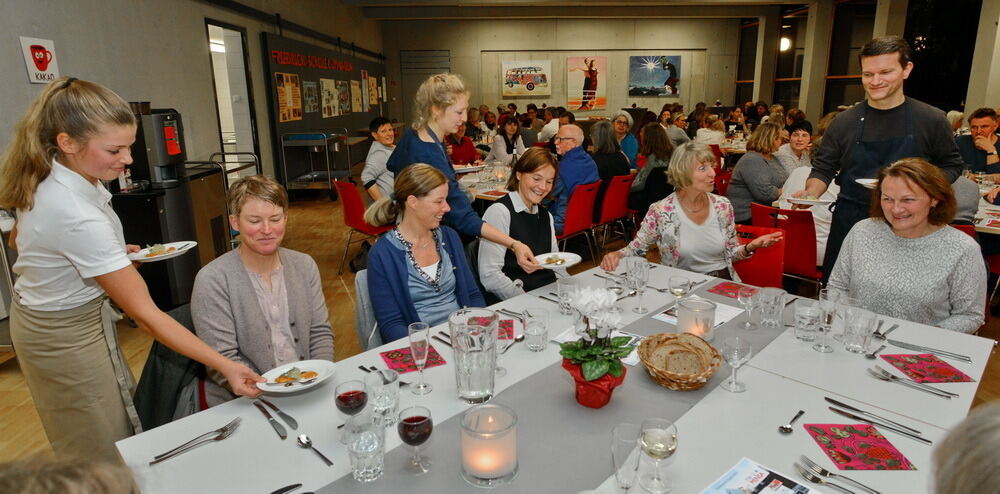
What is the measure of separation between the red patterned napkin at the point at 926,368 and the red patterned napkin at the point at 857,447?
42cm

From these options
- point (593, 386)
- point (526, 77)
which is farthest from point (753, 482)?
point (526, 77)

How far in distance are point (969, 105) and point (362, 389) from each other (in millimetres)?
9817

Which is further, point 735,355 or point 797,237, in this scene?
point 797,237

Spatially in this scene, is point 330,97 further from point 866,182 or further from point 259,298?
point 866,182

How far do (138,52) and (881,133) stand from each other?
604 cm

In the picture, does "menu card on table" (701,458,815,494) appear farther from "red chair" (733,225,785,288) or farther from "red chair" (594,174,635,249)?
"red chair" (594,174,635,249)

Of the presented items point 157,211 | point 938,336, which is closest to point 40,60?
point 157,211

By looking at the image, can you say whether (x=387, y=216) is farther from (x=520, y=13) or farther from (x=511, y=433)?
(x=520, y=13)

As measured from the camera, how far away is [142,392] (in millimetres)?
1852

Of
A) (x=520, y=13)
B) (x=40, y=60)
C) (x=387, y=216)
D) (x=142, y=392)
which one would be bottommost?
(x=142, y=392)

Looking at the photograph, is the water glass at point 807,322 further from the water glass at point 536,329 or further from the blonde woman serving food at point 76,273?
the blonde woman serving food at point 76,273

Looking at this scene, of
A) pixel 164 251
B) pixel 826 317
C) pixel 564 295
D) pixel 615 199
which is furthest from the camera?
pixel 615 199

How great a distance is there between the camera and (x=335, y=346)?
4.01 metres

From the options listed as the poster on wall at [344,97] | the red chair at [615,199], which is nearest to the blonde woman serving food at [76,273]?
the red chair at [615,199]
